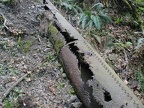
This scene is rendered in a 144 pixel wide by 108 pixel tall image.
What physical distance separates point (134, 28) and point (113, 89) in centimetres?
279

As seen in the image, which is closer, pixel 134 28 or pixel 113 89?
pixel 113 89

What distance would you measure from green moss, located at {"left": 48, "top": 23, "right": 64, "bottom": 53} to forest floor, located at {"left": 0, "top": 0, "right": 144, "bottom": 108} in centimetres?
17

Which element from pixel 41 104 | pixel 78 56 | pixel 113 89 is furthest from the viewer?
pixel 78 56

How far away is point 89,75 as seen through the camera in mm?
2723

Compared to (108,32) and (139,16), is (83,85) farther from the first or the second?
(139,16)

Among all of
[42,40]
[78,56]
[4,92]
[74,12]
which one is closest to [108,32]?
[74,12]

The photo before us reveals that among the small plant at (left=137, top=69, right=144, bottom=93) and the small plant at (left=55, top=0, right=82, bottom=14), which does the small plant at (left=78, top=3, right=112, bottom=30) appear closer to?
the small plant at (left=55, top=0, right=82, bottom=14)

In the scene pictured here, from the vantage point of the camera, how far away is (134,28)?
16.2ft

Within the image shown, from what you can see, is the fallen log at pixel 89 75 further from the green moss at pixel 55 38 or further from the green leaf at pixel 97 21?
the green leaf at pixel 97 21

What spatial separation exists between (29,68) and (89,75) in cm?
115

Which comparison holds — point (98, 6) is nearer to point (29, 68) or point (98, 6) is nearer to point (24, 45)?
point (24, 45)

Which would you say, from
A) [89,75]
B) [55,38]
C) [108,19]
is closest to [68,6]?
[108,19]

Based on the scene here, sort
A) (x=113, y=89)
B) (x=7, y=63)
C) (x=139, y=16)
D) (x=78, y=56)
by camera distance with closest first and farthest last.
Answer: (x=113, y=89), (x=78, y=56), (x=7, y=63), (x=139, y=16)

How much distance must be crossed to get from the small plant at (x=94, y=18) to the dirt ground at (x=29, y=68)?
914 mm
